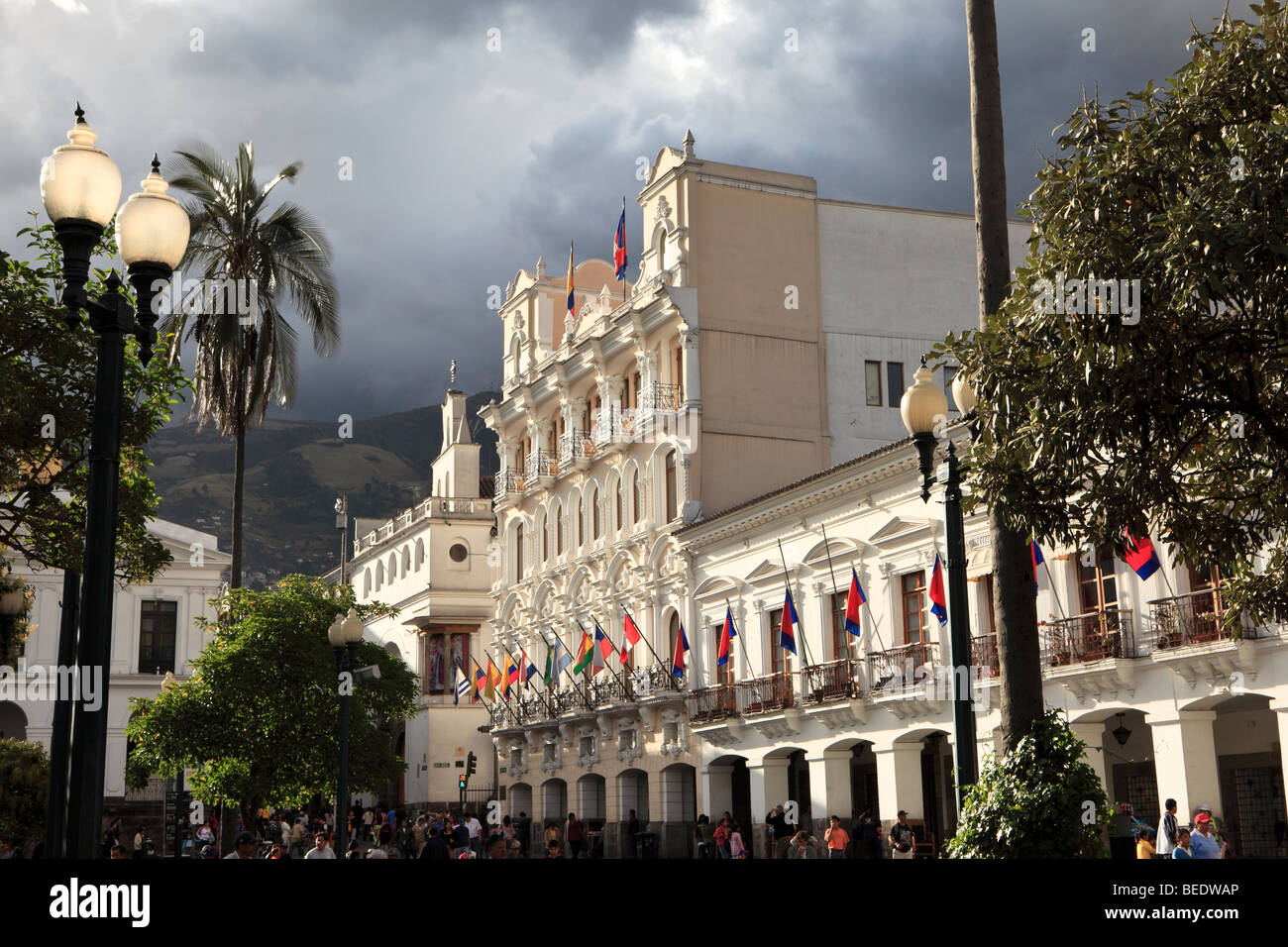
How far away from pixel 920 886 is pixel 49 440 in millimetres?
12483

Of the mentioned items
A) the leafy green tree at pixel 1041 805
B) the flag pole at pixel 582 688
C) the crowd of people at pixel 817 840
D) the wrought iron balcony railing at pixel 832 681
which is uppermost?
the flag pole at pixel 582 688

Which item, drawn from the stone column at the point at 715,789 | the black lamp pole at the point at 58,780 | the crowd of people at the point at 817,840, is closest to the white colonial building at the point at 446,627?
the stone column at the point at 715,789

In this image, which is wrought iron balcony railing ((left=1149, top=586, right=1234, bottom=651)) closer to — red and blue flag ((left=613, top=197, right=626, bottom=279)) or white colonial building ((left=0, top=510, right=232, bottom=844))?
red and blue flag ((left=613, top=197, right=626, bottom=279))

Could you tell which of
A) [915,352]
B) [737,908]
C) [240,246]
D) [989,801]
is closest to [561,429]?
[915,352]

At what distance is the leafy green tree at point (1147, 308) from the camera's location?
10.7 m

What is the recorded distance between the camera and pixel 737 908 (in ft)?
17.9

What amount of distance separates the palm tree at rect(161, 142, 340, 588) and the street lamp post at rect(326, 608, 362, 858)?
9.93m

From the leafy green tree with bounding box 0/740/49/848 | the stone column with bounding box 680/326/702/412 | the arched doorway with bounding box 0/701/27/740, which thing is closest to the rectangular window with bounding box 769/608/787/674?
the stone column with bounding box 680/326/702/412

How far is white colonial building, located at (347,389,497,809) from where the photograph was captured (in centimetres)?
6856

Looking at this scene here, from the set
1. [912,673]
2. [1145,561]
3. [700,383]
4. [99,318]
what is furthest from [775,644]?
[99,318]

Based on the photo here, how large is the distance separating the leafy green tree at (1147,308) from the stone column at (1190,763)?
15124 mm

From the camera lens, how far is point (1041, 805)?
456 inches

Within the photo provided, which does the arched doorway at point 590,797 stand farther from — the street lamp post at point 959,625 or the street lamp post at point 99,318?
the street lamp post at point 99,318

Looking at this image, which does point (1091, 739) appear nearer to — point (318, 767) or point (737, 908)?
point (318, 767)
